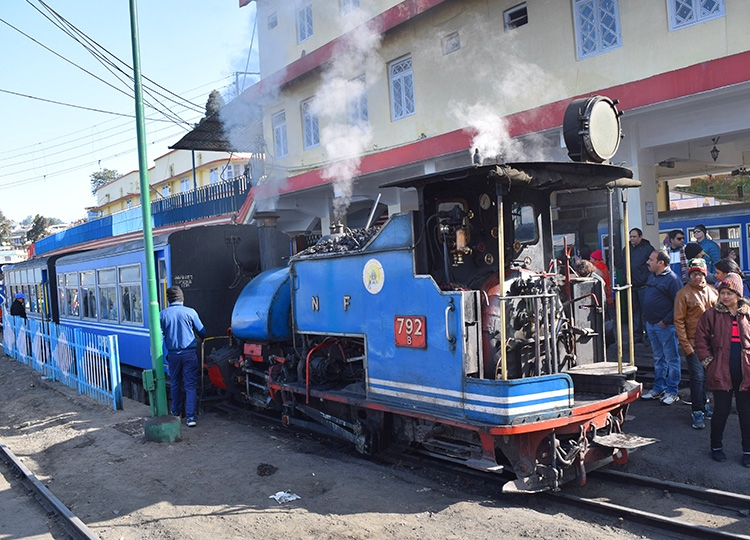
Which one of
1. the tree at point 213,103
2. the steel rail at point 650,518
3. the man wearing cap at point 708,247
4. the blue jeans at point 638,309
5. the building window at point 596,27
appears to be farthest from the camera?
the tree at point 213,103

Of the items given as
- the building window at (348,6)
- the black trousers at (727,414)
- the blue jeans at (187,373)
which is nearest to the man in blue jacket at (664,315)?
the black trousers at (727,414)

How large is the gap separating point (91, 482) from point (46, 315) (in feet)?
35.0

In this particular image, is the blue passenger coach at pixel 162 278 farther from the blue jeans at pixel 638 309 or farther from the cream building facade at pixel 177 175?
the cream building facade at pixel 177 175

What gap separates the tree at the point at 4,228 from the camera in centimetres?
5944

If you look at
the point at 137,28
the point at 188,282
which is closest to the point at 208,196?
the point at 188,282

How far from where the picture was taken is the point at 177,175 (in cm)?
3625

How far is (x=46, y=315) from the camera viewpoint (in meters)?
15.2

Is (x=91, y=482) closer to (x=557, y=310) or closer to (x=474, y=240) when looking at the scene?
(x=474, y=240)

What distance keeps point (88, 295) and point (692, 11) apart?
12.0 metres

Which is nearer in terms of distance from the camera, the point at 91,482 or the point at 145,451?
the point at 91,482

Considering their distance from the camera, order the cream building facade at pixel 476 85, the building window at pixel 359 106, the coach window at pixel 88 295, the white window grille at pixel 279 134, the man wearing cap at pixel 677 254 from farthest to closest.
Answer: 1. the white window grille at pixel 279 134
2. the building window at pixel 359 106
3. the coach window at pixel 88 295
4. the man wearing cap at pixel 677 254
5. the cream building facade at pixel 476 85

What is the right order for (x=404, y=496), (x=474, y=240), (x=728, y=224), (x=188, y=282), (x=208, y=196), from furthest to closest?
(x=208, y=196), (x=728, y=224), (x=188, y=282), (x=474, y=240), (x=404, y=496)

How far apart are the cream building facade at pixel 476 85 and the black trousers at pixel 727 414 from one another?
4579mm

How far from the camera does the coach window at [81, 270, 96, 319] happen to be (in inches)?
476
